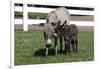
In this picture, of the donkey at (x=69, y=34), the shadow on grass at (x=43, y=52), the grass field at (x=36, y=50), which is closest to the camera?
the grass field at (x=36, y=50)

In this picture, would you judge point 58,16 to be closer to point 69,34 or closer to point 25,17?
point 69,34

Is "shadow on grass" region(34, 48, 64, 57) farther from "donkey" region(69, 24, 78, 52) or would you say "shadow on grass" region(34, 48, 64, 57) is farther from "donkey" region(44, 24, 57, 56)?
"donkey" region(69, 24, 78, 52)

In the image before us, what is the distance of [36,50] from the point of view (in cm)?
371

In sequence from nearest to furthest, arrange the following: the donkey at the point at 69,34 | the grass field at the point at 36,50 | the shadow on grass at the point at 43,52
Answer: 1. the grass field at the point at 36,50
2. the shadow on grass at the point at 43,52
3. the donkey at the point at 69,34

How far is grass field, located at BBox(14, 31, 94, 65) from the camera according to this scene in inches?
141

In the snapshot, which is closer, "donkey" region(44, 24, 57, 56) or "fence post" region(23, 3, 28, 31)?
"fence post" region(23, 3, 28, 31)

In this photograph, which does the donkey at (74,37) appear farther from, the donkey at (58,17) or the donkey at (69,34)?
the donkey at (58,17)

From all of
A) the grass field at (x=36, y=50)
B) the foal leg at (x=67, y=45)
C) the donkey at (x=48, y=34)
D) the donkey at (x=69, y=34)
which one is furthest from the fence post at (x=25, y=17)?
the foal leg at (x=67, y=45)

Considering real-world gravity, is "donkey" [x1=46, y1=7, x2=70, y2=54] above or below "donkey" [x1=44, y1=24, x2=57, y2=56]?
above

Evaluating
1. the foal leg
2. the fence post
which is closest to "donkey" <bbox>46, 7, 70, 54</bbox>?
the foal leg

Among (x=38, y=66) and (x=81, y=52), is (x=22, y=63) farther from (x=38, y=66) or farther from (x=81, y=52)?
(x=81, y=52)

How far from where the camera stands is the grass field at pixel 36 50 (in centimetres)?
358

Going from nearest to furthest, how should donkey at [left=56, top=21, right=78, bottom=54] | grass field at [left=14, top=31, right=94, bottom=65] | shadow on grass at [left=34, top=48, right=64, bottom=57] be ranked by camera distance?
grass field at [left=14, top=31, right=94, bottom=65] < shadow on grass at [left=34, top=48, right=64, bottom=57] < donkey at [left=56, top=21, right=78, bottom=54]

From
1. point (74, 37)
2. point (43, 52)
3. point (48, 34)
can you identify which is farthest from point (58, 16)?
point (43, 52)
